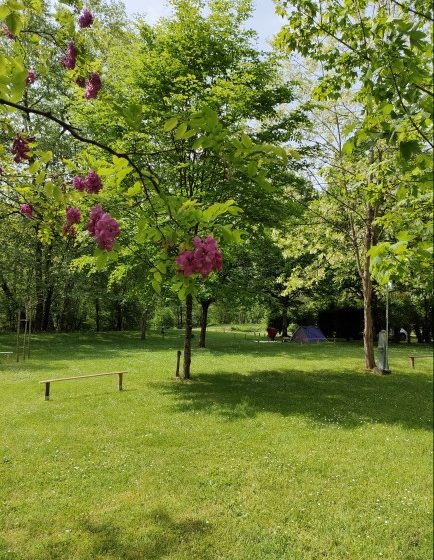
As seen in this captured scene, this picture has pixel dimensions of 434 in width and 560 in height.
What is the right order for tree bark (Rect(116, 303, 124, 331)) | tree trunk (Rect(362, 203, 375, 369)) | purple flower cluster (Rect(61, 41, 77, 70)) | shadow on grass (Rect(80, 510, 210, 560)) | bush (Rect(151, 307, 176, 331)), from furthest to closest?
bush (Rect(151, 307, 176, 331)) < tree bark (Rect(116, 303, 124, 331)) < tree trunk (Rect(362, 203, 375, 369)) < purple flower cluster (Rect(61, 41, 77, 70)) < shadow on grass (Rect(80, 510, 210, 560))

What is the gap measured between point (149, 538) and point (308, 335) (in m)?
27.9

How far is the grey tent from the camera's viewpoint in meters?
31.2

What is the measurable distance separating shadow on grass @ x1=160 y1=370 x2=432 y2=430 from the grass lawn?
0.06m

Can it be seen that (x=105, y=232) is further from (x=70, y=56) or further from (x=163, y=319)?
(x=163, y=319)

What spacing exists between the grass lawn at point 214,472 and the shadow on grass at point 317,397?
2.2 inches

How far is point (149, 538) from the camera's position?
15.1 ft

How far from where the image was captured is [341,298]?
30.1 meters

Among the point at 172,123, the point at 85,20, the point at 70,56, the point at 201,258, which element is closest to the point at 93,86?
the point at 70,56

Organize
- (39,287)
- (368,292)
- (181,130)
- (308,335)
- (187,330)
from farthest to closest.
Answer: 1. (308,335)
2. (39,287)
3. (368,292)
4. (187,330)
5. (181,130)

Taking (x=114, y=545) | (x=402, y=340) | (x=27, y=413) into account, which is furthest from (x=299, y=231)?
(x=402, y=340)

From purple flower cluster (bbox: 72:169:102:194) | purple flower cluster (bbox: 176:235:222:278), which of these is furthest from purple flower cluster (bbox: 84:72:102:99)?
purple flower cluster (bbox: 176:235:222:278)

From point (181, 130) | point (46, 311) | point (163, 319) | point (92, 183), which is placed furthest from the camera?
point (163, 319)

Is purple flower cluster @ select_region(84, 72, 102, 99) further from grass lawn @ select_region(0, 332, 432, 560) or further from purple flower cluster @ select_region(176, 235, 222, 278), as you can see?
grass lawn @ select_region(0, 332, 432, 560)

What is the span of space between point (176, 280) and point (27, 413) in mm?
7746
